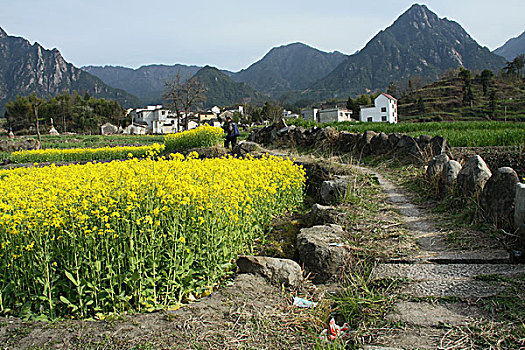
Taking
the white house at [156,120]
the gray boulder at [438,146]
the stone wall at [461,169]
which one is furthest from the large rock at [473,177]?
the white house at [156,120]

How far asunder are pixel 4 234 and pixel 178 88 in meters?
57.5

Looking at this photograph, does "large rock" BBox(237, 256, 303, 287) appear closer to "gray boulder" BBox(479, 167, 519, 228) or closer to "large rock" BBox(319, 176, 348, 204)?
"gray boulder" BBox(479, 167, 519, 228)

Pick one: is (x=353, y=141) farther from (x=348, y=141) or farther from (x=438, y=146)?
(x=438, y=146)

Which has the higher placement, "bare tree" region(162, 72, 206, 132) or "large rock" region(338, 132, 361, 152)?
"bare tree" region(162, 72, 206, 132)

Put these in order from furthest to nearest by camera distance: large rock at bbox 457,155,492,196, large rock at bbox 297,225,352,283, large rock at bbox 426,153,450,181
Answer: large rock at bbox 426,153,450,181 < large rock at bbox 457,155,492,196 < large rock at bbox 297,225,352,283

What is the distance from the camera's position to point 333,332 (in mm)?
2961

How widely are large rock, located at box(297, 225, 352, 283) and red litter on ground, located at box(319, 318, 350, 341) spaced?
3.34ft

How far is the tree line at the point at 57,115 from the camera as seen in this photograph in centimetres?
7188

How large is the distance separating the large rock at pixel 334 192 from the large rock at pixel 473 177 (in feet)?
5.92

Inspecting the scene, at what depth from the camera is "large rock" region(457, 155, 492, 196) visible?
5188 mm

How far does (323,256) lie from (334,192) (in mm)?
2723

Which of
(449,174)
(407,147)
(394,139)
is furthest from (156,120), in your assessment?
(449,174)

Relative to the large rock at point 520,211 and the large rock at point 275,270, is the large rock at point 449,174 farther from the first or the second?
the large rock at point 275,270

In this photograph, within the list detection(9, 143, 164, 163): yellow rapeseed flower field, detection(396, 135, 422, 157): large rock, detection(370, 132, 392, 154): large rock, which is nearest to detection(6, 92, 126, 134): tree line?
detection(9, 143, 164, 163): yellow rapeseed flower field
